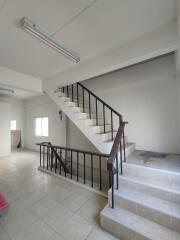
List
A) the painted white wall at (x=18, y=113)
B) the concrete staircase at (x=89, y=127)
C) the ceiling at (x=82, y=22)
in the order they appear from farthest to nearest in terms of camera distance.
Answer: the painted white wall at (x=18, y=113) → the concrete staircase at (x=89, y=127) → the ceiling at (x=82, y=22)

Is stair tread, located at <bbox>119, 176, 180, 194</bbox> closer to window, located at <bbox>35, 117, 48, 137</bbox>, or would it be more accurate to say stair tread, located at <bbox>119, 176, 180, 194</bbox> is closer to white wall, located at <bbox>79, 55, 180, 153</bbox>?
white wall, located at <bbox>79, 55, 180, 153</bbox>

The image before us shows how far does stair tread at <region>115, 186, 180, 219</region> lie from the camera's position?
5.49 ft

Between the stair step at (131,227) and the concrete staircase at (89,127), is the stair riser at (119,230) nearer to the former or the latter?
the stair step at (131,227)

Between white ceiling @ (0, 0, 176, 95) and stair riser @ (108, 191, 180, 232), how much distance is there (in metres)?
2.73

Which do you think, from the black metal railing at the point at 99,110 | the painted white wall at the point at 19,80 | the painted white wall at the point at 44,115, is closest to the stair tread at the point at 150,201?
the black metal railing at the point at 99,110

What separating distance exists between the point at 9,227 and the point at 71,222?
35.7 inches

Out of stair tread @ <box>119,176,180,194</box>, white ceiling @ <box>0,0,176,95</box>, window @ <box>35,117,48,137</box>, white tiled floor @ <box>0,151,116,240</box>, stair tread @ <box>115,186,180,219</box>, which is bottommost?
white tiled floor @ <box>0,151,116,240</box>

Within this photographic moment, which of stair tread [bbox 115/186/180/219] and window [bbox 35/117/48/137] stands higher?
window [bbox 35/117/48/137]

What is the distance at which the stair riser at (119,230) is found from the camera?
5.13 ft

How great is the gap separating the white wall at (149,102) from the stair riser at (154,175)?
4.68 feet

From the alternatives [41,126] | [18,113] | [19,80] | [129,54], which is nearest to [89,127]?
[129,54]

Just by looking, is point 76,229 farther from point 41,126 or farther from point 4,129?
point 41,126

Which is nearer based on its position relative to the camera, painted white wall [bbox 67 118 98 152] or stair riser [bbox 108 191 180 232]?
stair riser [bbox 108 191 180 232]

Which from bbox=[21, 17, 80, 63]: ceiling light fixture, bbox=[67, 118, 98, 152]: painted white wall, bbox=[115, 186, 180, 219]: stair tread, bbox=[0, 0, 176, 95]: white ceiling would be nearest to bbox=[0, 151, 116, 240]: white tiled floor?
bbox=[115, 186, 180, 219]: stair tread
